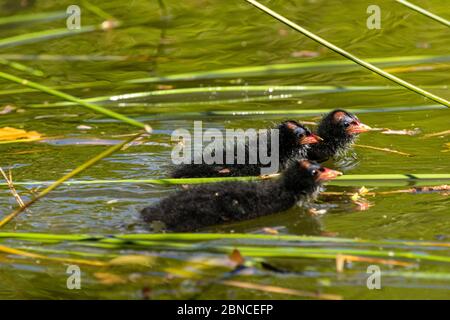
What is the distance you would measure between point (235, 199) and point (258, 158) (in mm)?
1304

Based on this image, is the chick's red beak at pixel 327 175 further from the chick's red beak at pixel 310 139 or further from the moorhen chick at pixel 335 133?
the moorhen chick at pixel 335 133

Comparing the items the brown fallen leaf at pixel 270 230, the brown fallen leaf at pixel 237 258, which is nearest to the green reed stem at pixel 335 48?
the brown fallen leaf at pixel 270 230

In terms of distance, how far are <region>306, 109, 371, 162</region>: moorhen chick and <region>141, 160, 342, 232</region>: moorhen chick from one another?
1.33 metres

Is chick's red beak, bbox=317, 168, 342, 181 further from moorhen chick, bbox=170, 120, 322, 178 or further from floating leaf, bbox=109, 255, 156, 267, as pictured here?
floating leaf, bbox=109, 255, 156, 267

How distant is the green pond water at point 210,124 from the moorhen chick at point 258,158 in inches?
9.1

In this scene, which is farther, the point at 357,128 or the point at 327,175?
the point at 357,128

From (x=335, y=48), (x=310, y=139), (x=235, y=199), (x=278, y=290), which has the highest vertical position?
(x=335, y=48)

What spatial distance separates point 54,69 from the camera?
985cm

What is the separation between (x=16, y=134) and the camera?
7.95 meters

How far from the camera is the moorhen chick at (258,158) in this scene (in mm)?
7023

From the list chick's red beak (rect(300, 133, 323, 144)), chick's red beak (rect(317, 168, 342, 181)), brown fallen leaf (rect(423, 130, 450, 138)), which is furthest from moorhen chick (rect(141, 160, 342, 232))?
brown fallen leaf (rect(423, 130, 450, 138))

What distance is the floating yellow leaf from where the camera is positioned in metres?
7.86

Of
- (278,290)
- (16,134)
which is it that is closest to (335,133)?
(16,134)

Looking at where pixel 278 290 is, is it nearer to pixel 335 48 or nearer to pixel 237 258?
pixel 237 258
